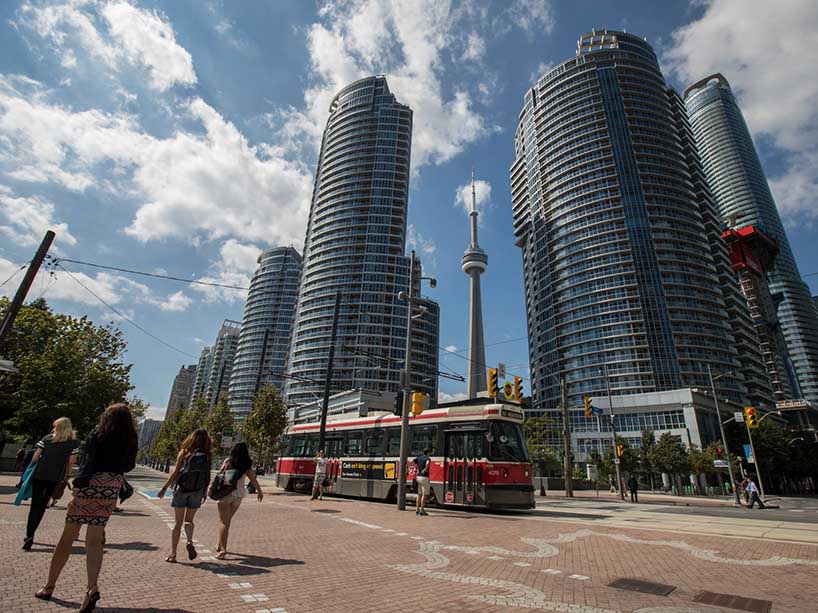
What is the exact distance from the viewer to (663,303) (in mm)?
86750

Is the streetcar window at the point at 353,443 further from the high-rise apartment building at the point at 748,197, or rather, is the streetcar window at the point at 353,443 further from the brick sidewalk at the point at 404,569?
the high-rise apartment building at the point at 748,197

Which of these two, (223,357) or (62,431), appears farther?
(223,357)

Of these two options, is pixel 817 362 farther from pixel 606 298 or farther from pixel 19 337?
pixel 19 337

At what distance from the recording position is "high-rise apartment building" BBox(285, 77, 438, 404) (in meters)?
113

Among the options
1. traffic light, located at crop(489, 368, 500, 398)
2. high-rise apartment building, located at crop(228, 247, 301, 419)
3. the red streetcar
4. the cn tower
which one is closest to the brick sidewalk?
the red streetcar

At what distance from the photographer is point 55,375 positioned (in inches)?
992

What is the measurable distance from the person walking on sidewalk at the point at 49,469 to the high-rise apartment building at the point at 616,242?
89.2 m

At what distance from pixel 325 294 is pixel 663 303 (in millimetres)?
81976

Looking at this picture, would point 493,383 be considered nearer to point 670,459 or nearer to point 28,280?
point 28,280

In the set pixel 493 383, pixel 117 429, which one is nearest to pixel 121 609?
pixel 117 429

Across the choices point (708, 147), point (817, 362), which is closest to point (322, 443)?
point (817, 362)

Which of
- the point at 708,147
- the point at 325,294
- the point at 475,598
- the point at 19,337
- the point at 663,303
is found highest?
the point at 708,147

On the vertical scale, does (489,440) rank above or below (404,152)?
below

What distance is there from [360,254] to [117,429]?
388ft
